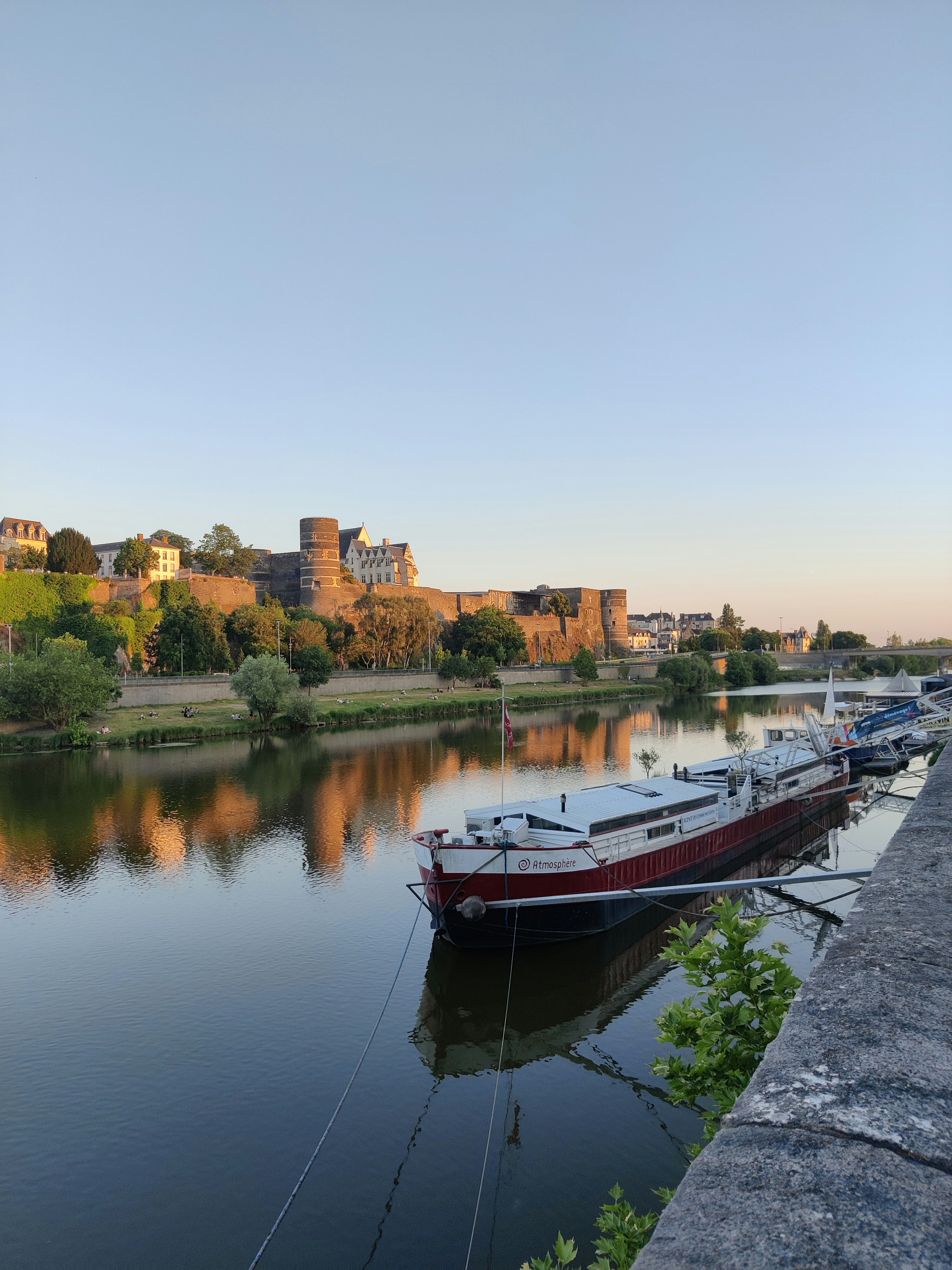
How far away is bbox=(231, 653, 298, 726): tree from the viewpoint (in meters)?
48.0

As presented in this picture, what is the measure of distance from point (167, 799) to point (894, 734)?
2795 centimetres

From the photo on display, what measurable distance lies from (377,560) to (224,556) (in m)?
20.7

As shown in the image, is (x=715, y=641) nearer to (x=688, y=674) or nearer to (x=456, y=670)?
(x=688, y=674)

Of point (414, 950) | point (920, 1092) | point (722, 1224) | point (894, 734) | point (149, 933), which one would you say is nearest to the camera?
point (722, 1224)

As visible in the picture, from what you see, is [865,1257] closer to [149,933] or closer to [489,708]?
[149,933]

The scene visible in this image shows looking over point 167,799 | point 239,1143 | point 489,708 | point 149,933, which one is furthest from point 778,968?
point 489,708

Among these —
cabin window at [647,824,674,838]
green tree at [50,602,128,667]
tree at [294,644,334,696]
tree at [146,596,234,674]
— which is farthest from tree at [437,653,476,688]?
cabin window at [647,824,674,838]

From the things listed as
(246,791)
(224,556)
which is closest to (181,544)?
(224,556)

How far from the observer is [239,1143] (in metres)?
9.61

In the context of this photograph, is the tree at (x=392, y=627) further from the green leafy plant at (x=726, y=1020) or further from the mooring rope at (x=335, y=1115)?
the green leafy plant at (x=726, y=1020)

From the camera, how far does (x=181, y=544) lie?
109 metres

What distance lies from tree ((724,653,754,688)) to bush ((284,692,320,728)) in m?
62.0

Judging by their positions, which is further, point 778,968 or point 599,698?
point 599,698

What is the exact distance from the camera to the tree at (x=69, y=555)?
6881cm
